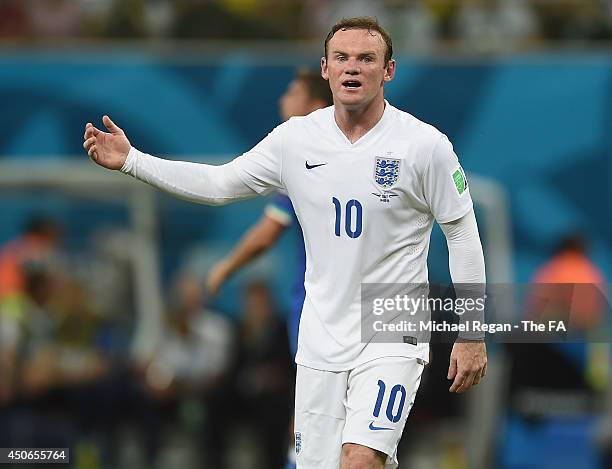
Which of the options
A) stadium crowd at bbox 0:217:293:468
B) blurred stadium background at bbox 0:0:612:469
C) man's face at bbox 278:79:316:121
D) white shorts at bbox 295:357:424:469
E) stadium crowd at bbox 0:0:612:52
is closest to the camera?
white shorts at bbox 295:357:424:469

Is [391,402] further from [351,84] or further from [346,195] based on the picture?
[351,84]

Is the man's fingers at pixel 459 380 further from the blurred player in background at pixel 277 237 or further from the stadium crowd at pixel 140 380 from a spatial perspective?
the stadium crowd at pixel 140 380

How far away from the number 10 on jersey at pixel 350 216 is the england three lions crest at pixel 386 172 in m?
0.15

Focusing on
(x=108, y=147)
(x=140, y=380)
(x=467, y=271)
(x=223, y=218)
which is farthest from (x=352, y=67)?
(x=223, y=218)

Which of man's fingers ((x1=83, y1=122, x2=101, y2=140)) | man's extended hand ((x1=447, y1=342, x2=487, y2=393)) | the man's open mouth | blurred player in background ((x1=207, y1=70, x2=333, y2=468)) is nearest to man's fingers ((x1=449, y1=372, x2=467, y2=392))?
man's extended hand ((x1=447, y1=342, x2=487, y2=393))

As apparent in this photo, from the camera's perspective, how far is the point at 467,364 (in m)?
6.17

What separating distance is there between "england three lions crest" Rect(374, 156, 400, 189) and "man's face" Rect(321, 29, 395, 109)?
0.28 meters

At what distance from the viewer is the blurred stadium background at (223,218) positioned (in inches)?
529

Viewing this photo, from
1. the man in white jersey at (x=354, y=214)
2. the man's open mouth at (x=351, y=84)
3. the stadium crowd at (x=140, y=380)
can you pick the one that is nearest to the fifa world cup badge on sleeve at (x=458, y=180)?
the man in white jersey at (x=354, y=214)

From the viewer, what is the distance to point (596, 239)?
1554cm

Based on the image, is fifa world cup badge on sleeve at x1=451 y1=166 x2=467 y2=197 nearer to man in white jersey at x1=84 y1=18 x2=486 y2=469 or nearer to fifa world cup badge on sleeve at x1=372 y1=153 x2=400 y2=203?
man in white jersey at x1=84 y1=18 x2=486 y2=469

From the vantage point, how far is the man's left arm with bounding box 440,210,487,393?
620 centimetres

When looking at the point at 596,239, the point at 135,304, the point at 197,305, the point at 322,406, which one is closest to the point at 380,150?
the point at 322,406

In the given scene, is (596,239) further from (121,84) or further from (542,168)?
(121,84)
